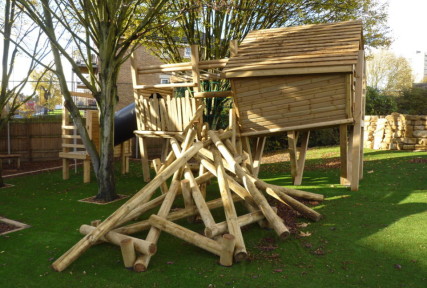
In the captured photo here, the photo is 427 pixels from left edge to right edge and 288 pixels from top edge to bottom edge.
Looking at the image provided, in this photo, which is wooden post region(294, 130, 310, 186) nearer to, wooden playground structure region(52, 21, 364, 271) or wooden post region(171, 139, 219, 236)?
wooden playground structure region(52, 21, 364, 271)

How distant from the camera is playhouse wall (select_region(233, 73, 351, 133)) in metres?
8.98

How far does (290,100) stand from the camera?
31.0 ft

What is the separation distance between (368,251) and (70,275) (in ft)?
13.8

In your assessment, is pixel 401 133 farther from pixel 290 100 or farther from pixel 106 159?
pixel 106 159

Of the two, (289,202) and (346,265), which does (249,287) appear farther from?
(289,202)

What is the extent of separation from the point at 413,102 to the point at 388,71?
2977 cm

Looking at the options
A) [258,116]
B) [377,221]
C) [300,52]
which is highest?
[300,52]

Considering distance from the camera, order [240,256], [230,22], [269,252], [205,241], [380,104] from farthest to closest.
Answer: [380,104] → [230,22] → [269,252] → [205,241] → [240,256]

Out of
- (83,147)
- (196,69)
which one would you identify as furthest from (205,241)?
(83,147)

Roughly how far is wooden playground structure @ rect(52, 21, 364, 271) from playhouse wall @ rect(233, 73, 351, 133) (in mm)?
24

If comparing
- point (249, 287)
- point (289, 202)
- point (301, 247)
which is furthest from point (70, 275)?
point (289, 202)

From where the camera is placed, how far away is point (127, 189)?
10.5 m

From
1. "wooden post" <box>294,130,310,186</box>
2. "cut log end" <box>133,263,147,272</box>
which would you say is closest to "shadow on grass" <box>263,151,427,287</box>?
"wooden post" <box>294,130,310,186</box>

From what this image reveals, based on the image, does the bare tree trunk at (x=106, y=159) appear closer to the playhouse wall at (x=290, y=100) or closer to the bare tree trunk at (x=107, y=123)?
the bare tree trunk at (x=107, y=123)
